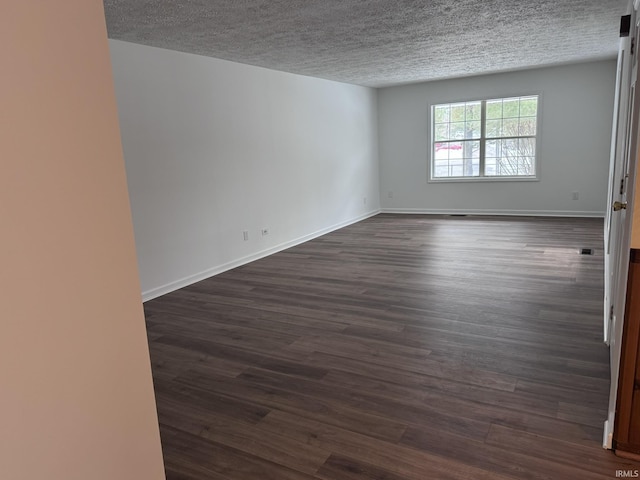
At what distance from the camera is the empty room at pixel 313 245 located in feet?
3.52

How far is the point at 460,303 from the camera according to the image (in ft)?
11.8

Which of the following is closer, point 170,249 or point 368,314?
point 368,314

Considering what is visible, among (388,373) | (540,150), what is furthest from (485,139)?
(388,373)

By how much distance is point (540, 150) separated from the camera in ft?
24.3

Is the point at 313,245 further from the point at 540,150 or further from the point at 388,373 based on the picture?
the point at 540,150

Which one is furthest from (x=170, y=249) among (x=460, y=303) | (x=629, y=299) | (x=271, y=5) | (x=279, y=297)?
(x=629, y=299)

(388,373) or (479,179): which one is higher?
(479,179)

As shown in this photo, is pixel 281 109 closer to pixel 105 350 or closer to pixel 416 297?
pixel 416 297

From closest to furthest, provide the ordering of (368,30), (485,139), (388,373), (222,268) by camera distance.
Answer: (388,373) < (368,30) < (222,268) < (485,139)

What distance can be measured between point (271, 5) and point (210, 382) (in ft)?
8.13

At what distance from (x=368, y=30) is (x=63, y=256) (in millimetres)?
3613

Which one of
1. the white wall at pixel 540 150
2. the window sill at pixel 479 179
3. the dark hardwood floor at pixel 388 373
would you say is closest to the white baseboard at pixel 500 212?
the white wall at pixel 540 150

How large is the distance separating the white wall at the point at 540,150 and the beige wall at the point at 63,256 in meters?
7.50

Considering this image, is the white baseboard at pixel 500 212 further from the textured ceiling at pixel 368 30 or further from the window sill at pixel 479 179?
the textured ceiling at pixel 368 30
